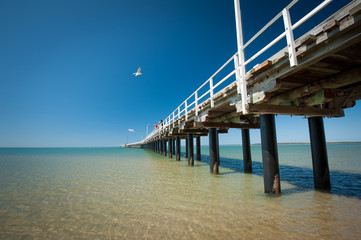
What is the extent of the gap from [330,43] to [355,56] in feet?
4.16

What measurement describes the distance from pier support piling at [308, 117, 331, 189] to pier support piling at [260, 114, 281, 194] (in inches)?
77.3

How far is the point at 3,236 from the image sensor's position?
3.76 meters

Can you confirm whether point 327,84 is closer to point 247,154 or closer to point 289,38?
point 289,38

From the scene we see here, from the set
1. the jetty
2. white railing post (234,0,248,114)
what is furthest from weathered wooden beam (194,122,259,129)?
white railing post (234,0,248,114)

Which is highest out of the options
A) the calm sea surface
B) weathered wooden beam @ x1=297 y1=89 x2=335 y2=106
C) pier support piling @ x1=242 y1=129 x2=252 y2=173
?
weathered wooden beam @ x1=297 y1=89 x2=335 y2=106

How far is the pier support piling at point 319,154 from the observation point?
6914 mm

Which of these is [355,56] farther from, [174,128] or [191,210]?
[174,128]

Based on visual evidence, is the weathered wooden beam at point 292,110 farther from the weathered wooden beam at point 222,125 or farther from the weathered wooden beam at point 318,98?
the weathered wooden beam at point 222,125

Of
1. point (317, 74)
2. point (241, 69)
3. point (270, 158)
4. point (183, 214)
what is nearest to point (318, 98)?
point (317, 74)

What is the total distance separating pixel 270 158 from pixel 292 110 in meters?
1.81

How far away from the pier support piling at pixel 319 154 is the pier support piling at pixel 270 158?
1963 mm

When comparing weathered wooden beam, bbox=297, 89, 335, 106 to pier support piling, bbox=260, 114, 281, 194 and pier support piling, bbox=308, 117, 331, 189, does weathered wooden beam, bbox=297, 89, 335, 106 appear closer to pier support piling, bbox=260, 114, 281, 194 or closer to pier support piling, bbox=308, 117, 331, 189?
pier support piling, bbox=260, 114, 281, 194

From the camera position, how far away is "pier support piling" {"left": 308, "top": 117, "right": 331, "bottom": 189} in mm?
6914

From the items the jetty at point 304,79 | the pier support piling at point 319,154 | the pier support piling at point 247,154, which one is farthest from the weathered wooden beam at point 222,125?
the pier support piling at point 319,154
